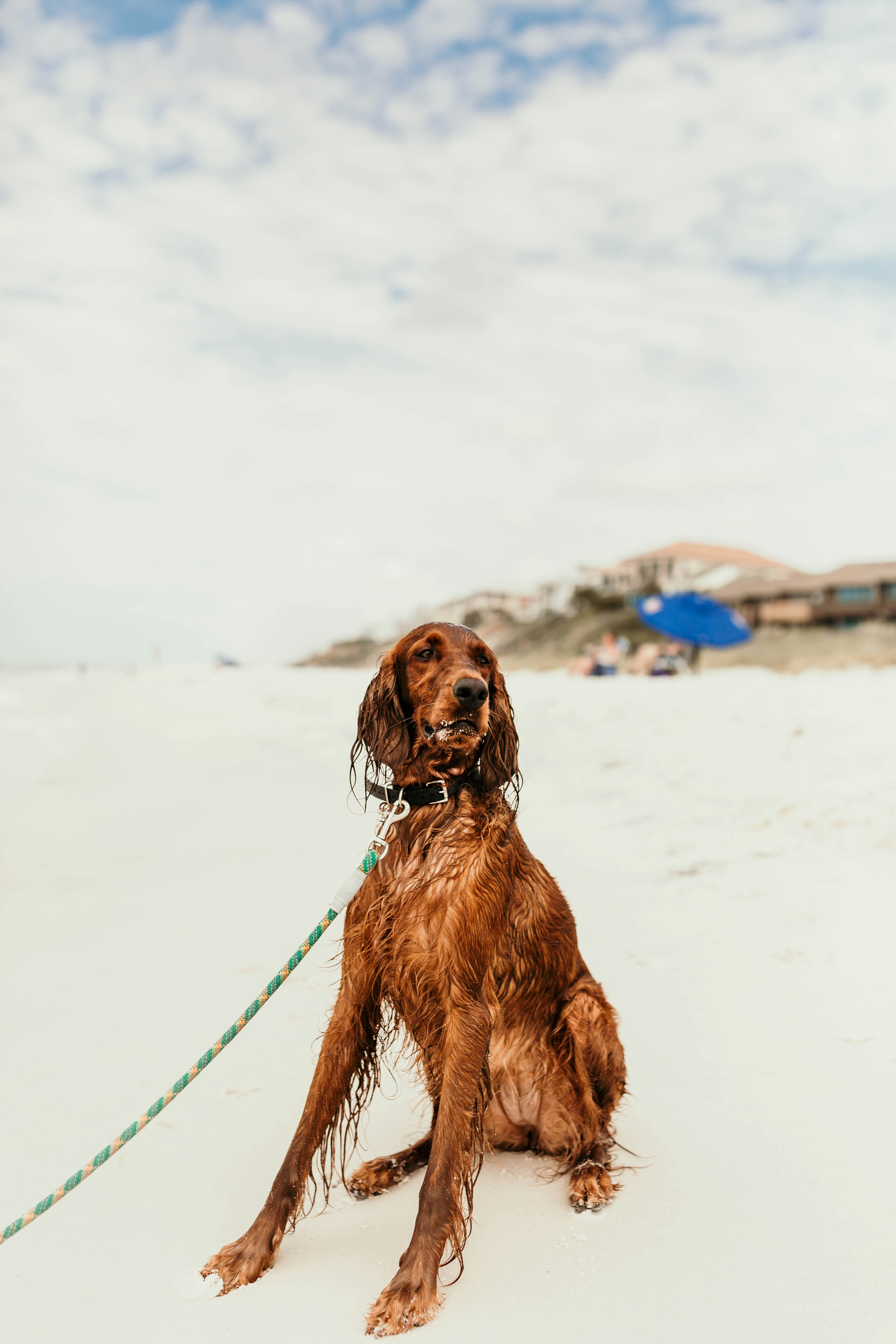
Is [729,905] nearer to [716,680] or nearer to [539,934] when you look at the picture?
[539,934]

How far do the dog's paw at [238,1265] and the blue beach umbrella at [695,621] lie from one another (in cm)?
1976

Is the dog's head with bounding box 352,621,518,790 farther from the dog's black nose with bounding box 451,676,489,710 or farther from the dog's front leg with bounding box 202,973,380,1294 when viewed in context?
the dog's front leg with bounding box 202,973,380,1294

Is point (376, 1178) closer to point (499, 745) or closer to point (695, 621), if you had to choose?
point (499, 745)

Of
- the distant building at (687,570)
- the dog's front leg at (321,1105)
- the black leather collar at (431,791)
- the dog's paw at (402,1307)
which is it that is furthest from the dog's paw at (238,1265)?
the distant building at (687,570)

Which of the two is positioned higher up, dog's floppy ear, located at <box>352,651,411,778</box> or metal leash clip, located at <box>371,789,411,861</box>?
dog's floppy ear, located at <box>352,651,411,778</box>

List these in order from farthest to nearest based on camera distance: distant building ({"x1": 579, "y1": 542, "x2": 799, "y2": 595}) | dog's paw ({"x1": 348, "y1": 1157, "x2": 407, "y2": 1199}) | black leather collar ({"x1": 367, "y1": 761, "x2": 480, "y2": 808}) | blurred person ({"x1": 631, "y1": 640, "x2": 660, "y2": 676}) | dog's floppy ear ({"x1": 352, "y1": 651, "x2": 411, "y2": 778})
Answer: distant building ({"x1": 579, "y1": 542, "x2": 799, "y2": 595}) → blurred person ({"x1": 631, "y1": 640, "x2": 660, "y2": 676}) → dog's paw ({"x1": 348, "y1": 1157, "x2": 407, "y2": 1199}) → dog's floppy ear ({"x1": 352, "y1": 651, "x2": 411, "y2": 778}) → black leather collar ({"x1": 367, "y1": 761, "x2": 480, "y2": 808})

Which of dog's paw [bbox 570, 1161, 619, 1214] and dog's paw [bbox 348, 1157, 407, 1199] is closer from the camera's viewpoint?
dog's paw [bbox 570, 1161, 619, 1214]

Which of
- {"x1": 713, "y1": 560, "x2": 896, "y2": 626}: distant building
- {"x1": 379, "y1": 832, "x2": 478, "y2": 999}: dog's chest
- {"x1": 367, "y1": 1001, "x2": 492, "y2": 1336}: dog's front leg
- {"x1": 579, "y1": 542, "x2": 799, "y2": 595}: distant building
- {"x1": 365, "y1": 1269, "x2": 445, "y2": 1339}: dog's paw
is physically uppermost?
{"x1": 579, "y1": 542, "x2": 799, "y2": 595}: distant building

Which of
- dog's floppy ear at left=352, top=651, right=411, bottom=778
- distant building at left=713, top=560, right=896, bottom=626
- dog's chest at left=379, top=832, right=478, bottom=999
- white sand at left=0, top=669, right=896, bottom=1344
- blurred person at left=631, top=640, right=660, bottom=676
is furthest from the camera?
distant building at left=713, top=560, right=896, bottom=626

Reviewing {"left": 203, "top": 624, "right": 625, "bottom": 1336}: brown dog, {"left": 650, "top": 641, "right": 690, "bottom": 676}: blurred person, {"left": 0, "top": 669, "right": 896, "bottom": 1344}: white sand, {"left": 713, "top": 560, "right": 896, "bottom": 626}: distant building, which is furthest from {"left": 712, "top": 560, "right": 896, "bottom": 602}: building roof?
{"left": 203, "top": 624, "right": 625, "bottom": 1336}: brown dog

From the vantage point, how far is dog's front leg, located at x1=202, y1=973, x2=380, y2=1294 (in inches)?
98.6

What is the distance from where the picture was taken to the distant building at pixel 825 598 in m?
50.1

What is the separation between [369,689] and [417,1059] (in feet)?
3.77

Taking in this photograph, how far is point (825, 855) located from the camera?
20.1ft
